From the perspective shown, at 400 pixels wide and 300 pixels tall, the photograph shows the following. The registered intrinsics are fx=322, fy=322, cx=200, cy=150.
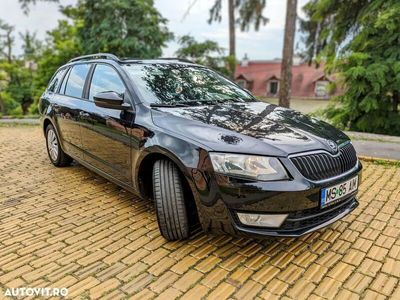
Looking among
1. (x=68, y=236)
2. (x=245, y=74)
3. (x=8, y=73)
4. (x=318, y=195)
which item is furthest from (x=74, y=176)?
(x=245, y=74)

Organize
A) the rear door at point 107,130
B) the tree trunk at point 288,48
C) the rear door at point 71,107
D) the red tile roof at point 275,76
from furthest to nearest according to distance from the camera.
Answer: the red tile roof at point 275,76
the tree trunk at point 288,48
the rear door at point 71,107
the rear door at point 107,130

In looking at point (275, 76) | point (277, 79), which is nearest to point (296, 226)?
point (277, 79)

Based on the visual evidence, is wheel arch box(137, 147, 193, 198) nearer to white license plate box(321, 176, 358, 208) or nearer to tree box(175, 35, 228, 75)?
white license plate box(321, 176, 358, 208)

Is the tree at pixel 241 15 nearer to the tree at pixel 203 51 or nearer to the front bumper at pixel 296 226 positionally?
the tree at pixel 203 51

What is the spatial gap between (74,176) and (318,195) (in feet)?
11.0

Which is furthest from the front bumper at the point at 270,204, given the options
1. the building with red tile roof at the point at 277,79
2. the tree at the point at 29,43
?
the tree at the point at 29,43

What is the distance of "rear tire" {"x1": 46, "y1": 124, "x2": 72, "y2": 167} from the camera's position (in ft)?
15.3

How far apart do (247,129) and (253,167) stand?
412mm

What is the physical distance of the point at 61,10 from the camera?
19.5m

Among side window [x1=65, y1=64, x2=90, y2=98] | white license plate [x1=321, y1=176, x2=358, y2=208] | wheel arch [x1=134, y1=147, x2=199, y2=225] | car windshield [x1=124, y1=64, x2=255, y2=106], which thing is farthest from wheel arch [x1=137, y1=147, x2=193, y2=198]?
side window [x1=65, y1=64, x2=90, y2=98]

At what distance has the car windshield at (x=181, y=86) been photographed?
120 inches

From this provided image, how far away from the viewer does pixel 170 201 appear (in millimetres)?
2521

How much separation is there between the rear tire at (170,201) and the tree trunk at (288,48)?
9117 millimetres
